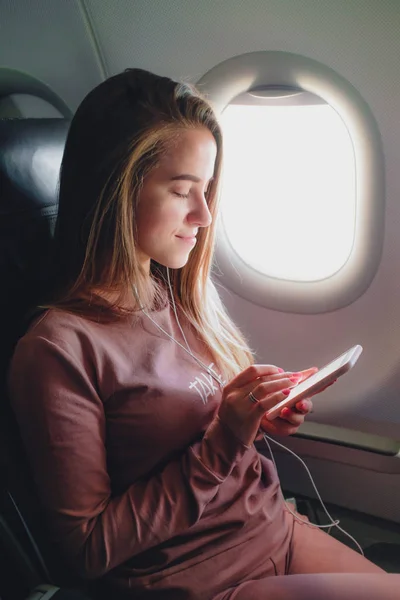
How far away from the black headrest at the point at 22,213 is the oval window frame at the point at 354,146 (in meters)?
0.36

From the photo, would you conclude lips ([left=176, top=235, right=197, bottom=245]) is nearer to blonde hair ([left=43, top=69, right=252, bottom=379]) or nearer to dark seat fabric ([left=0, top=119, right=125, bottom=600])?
blonde hair ([left=43, top=69, right=252, bottom=379])

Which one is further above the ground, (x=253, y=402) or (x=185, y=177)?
(x=185, y=177)

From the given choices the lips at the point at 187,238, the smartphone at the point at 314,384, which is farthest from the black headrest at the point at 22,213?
the smartphone at the point at 314,384

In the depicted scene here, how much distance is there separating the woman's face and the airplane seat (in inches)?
7.7

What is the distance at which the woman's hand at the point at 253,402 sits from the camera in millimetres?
892

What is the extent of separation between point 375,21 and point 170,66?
0.47 metres

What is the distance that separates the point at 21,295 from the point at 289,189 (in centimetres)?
80

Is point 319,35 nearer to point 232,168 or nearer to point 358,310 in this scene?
point 232,168

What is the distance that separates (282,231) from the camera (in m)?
1.50

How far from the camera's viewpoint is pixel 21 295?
0.96 m

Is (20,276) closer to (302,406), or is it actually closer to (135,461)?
(135,461)

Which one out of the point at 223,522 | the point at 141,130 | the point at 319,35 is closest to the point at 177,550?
the point at 223,522

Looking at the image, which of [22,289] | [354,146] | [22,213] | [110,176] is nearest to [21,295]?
[22,289]

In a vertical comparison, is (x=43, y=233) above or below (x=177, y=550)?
above
